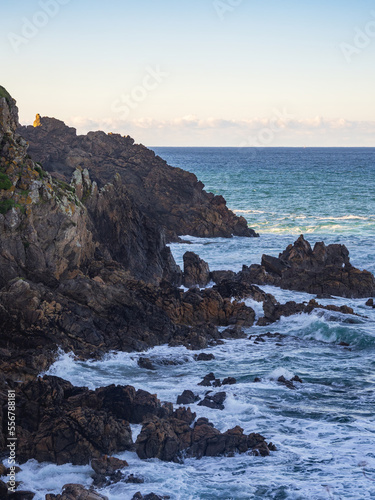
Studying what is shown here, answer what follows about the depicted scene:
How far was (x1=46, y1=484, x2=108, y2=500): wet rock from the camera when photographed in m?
17.0

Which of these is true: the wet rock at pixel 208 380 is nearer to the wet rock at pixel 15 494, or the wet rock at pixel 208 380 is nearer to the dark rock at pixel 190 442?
the dark rock at pixel 190 442

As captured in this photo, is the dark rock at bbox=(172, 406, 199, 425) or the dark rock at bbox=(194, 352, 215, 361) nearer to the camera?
the dark rock at bbox=(172, 406, 199, 425)

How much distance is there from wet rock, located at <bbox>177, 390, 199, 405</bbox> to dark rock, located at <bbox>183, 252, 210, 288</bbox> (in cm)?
2141

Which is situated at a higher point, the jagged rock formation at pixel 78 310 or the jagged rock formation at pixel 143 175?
the jagged rock formation at pixel 143 175

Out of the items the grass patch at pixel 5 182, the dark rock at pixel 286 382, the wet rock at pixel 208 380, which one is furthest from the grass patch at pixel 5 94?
the dark rock at pixel 286 382

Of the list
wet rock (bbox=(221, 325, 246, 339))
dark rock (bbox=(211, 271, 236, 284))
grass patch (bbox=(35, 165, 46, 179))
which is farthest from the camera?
dark rock (bbox=(211, 271, 236, 284))

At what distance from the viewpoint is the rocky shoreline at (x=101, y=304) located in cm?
2064

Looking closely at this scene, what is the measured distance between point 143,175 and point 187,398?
58558 millimetres

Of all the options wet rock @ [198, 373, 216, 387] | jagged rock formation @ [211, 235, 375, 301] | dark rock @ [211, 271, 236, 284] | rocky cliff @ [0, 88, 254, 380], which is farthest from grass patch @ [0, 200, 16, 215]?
dark rock @ [211, 271, 236, 284]

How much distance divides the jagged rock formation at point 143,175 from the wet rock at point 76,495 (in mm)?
47717

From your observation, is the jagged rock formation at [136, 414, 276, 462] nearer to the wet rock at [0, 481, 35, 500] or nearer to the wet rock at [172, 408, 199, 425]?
the wet rock at [172, 408, 199, 425]

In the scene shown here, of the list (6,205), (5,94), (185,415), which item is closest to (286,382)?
(185,415)

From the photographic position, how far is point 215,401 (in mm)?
24516

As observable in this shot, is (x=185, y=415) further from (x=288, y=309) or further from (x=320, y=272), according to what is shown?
(x=320, y=272)
